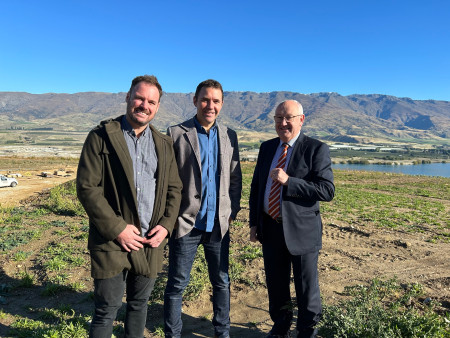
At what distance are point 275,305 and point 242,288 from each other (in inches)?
60.6

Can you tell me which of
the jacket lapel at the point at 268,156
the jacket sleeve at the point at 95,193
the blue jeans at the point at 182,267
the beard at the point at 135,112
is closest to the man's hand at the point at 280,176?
the jacket lapel at the point at 268,156

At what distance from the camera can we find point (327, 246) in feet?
22.9

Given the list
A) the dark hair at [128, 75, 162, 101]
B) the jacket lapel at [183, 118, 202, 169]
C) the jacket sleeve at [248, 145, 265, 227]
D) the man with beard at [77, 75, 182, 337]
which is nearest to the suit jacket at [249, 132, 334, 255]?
the jacket sleeve at [248, 145, 265, 227]

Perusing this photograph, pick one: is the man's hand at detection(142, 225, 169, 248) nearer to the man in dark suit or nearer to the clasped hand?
the clasped hand

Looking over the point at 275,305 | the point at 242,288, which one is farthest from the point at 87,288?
the point at 275,305

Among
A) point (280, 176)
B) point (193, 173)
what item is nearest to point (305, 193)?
point (280, 176)

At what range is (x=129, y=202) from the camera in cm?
233

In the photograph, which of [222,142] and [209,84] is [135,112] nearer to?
[209,84]

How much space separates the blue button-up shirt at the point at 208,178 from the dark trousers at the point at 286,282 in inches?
24.4

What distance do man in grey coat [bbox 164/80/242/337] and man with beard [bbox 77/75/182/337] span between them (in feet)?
0.86

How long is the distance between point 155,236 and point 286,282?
1.60m

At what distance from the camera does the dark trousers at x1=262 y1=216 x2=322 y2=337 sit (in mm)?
2893

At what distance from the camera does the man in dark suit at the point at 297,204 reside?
2.78m

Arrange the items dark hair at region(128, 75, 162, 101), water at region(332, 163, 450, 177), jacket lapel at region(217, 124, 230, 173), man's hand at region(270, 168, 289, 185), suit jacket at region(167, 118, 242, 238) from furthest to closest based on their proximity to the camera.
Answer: water at region(332, 163, 450, 177)
jacket lapel at region(217, 124, 230, 173)
suit jacket at region(167, 118, 242, 238)
man's hand at region(270, 168, 289, 185)
dark hair at region(128, 75, 162, 101)
